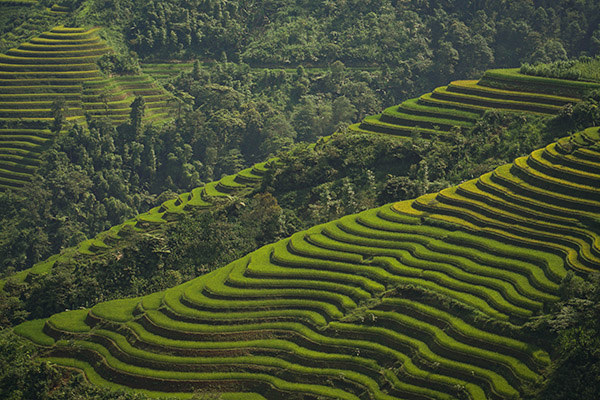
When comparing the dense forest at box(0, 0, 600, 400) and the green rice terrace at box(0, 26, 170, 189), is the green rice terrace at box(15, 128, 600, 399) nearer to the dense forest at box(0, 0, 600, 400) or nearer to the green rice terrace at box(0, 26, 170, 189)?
the dense forest at box(0, 0, 600, 400)

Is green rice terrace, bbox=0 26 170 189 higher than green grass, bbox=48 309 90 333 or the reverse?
higher

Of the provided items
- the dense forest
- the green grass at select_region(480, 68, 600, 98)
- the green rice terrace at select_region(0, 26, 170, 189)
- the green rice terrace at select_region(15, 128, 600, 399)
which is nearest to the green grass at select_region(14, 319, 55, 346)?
the green rice terrace at select_region(15, 128, 600, 399)

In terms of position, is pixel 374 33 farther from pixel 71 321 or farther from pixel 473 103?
pixel 71 321

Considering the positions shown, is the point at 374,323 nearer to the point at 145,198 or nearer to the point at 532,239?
the point at 532,239

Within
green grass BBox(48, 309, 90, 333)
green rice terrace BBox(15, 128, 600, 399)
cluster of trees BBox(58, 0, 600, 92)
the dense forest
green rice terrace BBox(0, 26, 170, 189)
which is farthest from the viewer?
cluster of trees BBox(58, 0, 600, 92)

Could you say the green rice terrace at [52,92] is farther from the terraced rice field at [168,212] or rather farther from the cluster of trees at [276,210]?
the terraced rice field at [168,212]

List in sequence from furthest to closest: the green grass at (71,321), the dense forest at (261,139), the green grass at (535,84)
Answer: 1. the green grass at (535,84)
2. the dense forest at (261,139)
3. the green grass at (71,321)

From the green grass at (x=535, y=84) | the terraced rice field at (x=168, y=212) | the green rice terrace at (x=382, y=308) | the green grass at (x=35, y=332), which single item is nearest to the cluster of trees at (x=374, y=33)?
the green grass at (x=535, y=84)
